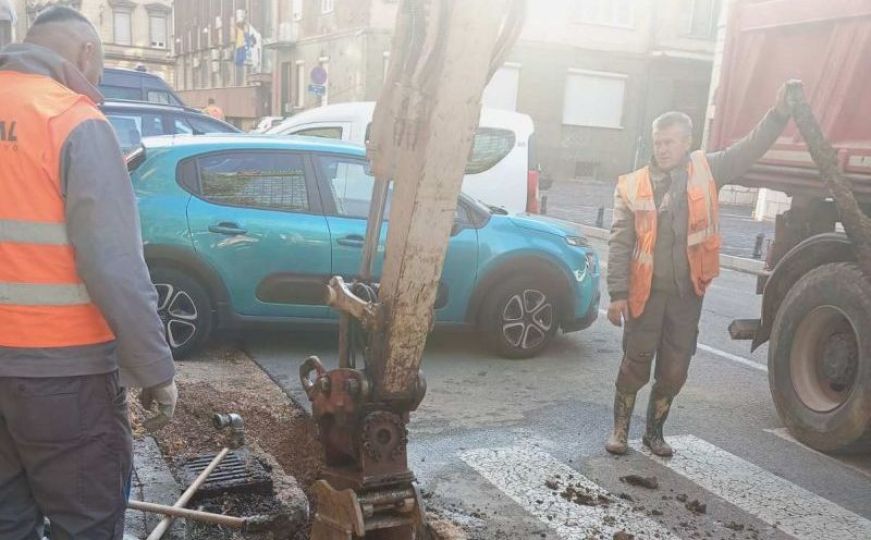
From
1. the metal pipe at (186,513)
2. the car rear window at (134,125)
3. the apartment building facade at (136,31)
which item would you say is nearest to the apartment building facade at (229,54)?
the apartment building facade at (136,31)

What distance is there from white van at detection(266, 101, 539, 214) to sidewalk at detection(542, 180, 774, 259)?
457 cm

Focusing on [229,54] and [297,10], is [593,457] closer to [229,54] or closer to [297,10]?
[297,10]

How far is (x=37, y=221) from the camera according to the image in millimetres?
2117

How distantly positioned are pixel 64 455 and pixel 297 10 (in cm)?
3272

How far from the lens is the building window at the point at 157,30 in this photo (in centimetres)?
6019

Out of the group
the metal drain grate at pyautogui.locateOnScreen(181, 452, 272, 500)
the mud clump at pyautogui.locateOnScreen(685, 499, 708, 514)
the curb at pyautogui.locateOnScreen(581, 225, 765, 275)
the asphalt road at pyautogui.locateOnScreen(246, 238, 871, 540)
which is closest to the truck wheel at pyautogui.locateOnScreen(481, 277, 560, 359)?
the asphalt road at pyautogui.locateOnScreen(246, 238, 871, 540)

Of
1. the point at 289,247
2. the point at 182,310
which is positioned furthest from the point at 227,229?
the point at 182,310

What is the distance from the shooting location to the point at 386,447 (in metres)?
2.66

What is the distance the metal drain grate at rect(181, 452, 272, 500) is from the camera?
367cm

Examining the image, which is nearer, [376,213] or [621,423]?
[376,213]

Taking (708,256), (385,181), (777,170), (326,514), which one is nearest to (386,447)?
(326,514)

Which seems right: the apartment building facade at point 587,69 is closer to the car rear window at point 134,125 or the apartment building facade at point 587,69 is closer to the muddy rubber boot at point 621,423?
the car rear window at point 134,125

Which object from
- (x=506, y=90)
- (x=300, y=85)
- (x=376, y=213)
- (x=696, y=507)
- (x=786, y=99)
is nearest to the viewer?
(x=376, y=213)

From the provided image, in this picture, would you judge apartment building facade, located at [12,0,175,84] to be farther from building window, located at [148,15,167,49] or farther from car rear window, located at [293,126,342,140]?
car rear window, located at [293,126,342,140]
